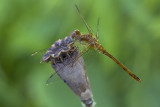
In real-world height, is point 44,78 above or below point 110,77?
above

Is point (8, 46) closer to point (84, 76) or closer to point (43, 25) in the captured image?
point (43, 25)

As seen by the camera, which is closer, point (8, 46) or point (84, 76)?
point (84, 76)

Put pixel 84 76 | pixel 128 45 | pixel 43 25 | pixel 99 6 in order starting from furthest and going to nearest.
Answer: pixel 43 25 < pixel 128 45 < pixel 99 6 < pixel 84 76

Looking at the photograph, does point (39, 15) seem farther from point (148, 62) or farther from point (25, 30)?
point (148, 62)

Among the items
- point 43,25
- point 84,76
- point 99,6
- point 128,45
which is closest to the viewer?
point 84,76

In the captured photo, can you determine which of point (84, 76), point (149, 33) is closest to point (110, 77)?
point (149, 33)

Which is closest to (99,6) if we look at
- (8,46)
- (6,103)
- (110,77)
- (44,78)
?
(110,77)

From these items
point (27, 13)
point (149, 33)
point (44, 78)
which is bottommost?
point (149, 33)
